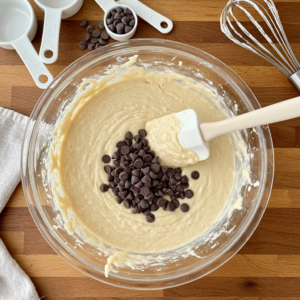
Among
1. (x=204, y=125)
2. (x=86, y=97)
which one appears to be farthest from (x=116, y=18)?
(x=204, y=125)

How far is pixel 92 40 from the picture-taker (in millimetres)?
2123

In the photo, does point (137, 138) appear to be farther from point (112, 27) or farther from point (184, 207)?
point (112, 27)

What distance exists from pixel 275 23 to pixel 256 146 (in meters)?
0.93

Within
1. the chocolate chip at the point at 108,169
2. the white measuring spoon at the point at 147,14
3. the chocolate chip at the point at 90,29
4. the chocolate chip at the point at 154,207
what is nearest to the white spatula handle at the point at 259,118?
the chocolate chip at the point at 154,207

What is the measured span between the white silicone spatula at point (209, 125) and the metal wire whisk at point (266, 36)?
2.17ft

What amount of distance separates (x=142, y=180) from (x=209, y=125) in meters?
0.56

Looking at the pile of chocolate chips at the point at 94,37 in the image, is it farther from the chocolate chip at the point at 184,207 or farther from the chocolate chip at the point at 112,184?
the chocolate chip at the point at 184,207

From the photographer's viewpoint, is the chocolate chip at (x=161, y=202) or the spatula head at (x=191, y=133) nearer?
the spatula head at (x=191, y=133)

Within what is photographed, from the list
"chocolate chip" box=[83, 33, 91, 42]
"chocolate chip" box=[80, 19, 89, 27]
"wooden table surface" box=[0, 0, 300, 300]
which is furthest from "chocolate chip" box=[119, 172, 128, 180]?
"chocolate chip" box=[80, 19, 89, 27]

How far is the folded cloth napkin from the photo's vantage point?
2.06 meters

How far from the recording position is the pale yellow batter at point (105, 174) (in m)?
2.04

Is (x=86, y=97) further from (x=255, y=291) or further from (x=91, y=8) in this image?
(x=255, y=291)

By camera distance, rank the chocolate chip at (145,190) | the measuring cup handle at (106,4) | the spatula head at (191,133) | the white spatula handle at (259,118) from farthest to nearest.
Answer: the measuring cup handle at (106,4) < the chocolate chip at (145,190) < the spatula head at (191,133) < the white spatula handle at (259,118)

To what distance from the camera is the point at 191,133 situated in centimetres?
182
